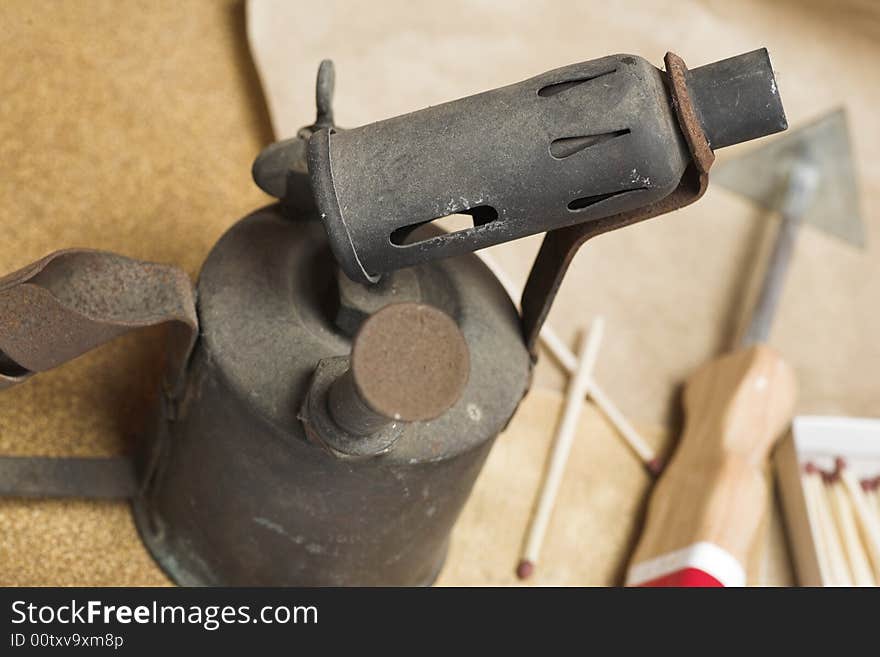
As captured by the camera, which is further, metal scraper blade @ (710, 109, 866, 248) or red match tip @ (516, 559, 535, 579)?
metal scraper blade @ (710, 109, 866, 248)

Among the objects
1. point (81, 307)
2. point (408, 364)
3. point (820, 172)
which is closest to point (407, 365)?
point (408, 364)

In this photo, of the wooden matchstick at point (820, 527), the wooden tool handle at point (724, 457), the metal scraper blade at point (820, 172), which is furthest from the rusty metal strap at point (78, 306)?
the metal scraper blade at point (820, 172)

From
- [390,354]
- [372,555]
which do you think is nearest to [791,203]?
[372,555]

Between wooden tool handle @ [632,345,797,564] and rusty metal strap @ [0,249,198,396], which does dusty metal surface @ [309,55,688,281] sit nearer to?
rusty metal strap @ [0,249,198,396]

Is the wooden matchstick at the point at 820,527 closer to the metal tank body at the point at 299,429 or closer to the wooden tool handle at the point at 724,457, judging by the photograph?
the wooden tool handle at the point at 724,457

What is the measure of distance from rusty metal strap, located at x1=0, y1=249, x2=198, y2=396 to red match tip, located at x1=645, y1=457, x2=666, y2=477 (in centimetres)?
87

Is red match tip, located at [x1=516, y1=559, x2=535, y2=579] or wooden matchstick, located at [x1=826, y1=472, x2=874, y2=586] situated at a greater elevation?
red match tip, located at [x1=516, y1=559, x2=535, y2=579]

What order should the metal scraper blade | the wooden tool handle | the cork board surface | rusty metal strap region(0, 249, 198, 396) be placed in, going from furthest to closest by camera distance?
Result: the metal scraper blade < the wooden tool handle < the cork board surface < rusty metal strap region(0, 249, 198, 396)

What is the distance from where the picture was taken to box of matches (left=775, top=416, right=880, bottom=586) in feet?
5.47

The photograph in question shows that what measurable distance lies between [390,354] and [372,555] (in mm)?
447

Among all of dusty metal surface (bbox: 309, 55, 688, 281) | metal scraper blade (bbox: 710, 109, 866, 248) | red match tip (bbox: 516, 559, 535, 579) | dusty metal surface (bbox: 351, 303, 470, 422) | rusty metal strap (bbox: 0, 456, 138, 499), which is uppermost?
dusty metal surface (bbox: 309, 55, 688, 281)

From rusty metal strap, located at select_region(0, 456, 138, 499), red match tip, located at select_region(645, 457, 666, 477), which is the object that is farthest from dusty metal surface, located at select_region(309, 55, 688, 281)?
red match tip, located at select_region(645, 457, 666, 477)

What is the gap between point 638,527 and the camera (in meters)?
1.74
